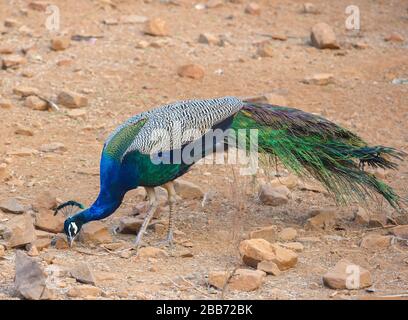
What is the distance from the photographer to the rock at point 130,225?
21.5ft

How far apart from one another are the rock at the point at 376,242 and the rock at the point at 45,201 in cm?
230

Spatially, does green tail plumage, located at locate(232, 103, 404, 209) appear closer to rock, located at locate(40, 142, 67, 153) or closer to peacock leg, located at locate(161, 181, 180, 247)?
peacock leg, located at locate(161, 181, 180, 247)

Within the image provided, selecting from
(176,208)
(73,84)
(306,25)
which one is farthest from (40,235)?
(306,25)

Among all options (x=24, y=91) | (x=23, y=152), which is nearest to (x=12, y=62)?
(x=24, y=91)

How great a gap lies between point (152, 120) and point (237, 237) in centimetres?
100

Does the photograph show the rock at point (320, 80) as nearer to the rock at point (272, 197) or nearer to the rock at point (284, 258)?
the rock at point (272, 197)

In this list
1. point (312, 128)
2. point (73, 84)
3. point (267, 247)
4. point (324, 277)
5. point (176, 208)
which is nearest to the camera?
point (324, 277)

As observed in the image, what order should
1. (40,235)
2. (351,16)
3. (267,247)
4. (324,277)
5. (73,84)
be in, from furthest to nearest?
(351,16) → (73,84) → (40,235) → (267,247) → (324,277)

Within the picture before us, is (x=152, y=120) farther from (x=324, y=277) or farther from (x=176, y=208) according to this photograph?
(x=324, y=277)

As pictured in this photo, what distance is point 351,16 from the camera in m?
11.7

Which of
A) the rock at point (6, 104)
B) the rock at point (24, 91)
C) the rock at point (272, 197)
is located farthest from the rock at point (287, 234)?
the rock at point (24, 91)

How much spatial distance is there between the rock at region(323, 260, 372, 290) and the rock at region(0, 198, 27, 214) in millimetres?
2499

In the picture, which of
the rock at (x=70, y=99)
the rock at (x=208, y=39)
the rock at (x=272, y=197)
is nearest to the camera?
the rock at (x=272, y=197)

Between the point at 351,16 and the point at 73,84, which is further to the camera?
the point at 351,16
